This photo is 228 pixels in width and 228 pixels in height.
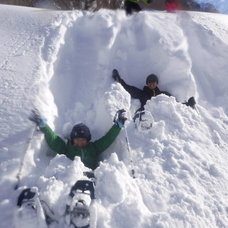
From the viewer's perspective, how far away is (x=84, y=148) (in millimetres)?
3822

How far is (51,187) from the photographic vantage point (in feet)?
9.03

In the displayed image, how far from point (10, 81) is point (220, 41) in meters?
4.16

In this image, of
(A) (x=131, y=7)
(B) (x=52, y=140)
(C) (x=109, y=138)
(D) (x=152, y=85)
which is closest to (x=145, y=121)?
(C) (x=109, y=138)

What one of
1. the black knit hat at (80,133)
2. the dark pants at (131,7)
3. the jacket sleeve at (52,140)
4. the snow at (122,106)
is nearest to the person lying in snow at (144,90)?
the snow at (122,106)

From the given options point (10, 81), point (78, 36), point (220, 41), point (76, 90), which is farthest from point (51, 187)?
point (220, 41)

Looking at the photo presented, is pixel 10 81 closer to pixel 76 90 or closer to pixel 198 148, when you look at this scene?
pixel 76 90

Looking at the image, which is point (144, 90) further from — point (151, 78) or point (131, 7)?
point (131, 7)

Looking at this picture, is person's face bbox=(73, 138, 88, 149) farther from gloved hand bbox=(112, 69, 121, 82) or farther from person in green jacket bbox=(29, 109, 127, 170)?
gloved hand bbox=(112, 69, 121, 82)

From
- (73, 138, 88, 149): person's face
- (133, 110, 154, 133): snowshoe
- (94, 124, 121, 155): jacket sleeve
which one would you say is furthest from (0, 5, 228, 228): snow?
(73, 138, 88, 149): person's face

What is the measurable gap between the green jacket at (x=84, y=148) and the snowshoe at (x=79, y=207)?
108cm

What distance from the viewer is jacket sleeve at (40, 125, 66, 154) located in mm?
3643

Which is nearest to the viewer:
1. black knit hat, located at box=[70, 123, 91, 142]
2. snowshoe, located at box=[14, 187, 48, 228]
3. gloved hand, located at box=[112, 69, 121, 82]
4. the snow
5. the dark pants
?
snowshoe, located at box=[14, 187, 48, 228]

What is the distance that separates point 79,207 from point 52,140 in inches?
53.9

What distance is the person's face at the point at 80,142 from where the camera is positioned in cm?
377
